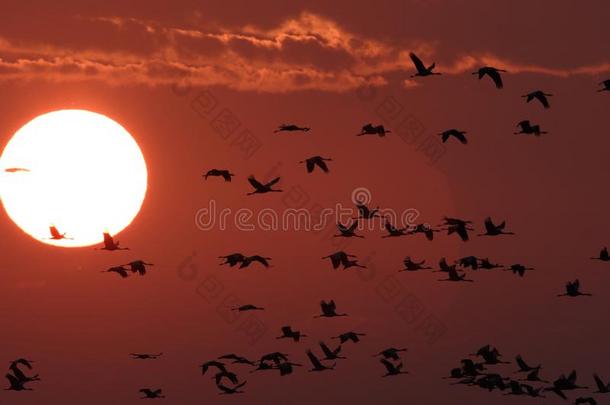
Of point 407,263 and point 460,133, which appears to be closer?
point 460,133

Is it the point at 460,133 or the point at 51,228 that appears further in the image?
the point at 51,228

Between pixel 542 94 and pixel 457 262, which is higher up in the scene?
pixel 542 94

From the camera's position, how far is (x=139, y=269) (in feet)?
288

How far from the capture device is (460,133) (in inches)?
3233

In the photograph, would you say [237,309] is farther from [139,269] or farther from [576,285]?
[576,285]

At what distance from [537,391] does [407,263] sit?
11040mm

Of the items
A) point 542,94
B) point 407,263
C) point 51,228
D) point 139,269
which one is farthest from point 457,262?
point 51,228

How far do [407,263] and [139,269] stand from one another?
16543 mm

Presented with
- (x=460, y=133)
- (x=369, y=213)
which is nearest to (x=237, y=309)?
(x=369, y=213)

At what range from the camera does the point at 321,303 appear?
3364 inches

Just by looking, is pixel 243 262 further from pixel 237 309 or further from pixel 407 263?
pixel 407 263

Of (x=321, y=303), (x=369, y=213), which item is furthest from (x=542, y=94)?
(x=321, y=303)

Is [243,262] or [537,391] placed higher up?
[243,262]

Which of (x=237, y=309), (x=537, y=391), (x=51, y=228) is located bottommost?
(x=537, y=391)
